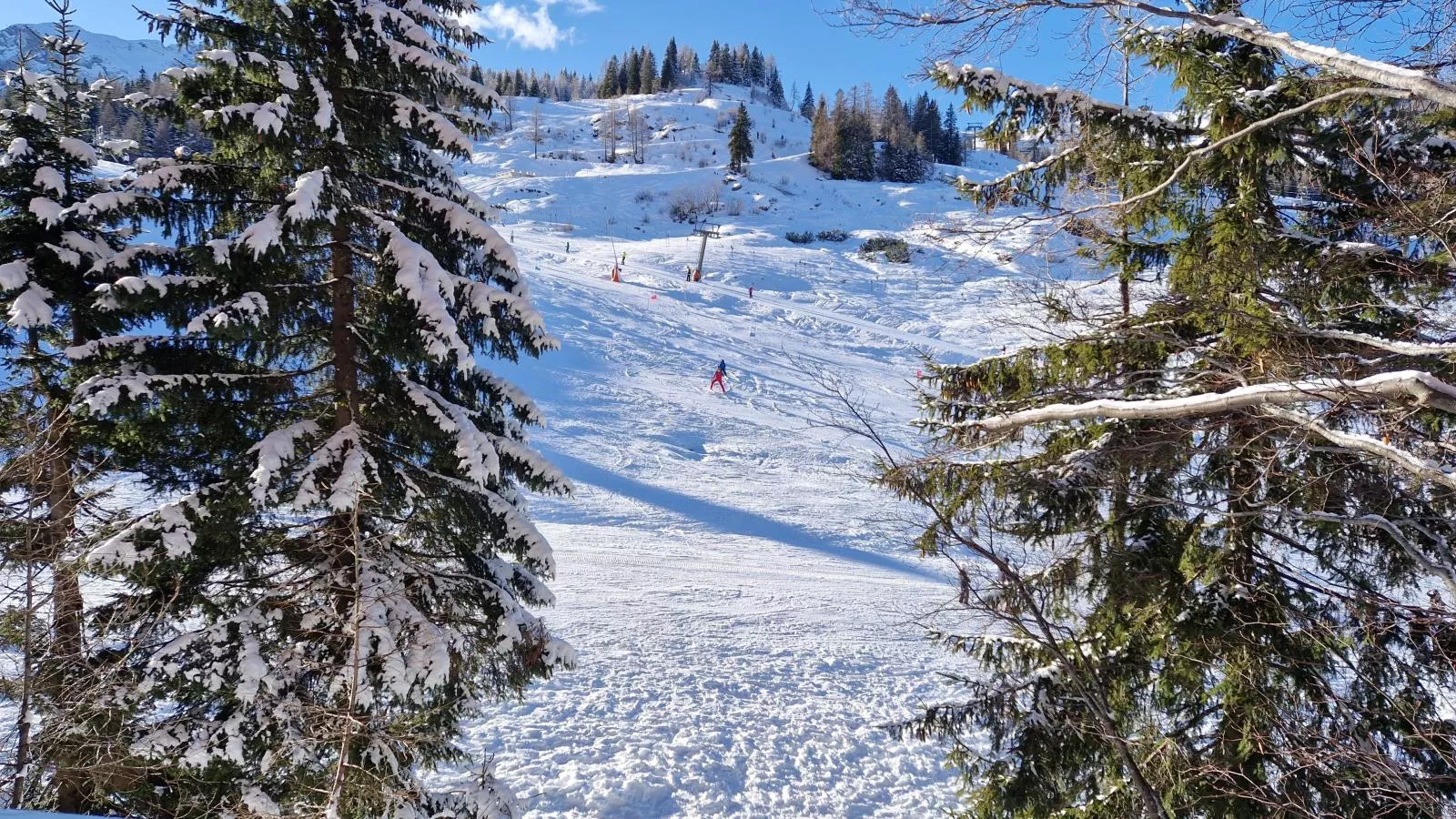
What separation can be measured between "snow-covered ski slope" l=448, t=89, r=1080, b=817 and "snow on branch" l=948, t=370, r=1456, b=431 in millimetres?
1394

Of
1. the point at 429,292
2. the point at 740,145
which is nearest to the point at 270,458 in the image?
the point at 429,292

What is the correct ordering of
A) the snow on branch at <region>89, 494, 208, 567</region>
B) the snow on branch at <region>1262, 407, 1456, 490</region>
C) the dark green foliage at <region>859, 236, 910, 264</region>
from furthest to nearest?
the dark green foliage at <region>859, 236, 910, 264</region>, the snow on branch at <region>89, 494, 208, 567</region>, the snow on branch at <region>1262, 407, 1456, 490</region>

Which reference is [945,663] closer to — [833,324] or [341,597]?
[341,597]

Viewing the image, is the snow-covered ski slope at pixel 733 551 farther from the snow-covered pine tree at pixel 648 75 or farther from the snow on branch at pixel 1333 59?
the snow-covered pine tree at pixel 648 75

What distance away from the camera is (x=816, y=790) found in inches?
393

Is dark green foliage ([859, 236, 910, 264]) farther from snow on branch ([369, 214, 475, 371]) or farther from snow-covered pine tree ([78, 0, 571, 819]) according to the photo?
snow on branch ([369, 214, 475, 371])

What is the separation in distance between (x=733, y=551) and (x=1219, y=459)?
39.7 ft

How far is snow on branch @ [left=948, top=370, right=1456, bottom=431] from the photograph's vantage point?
293cm

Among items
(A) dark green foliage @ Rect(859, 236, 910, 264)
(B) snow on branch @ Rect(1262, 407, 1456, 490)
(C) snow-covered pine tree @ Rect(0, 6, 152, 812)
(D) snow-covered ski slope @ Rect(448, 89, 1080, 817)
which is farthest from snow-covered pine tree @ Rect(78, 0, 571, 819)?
(A) dark green foliage @ Rect(859, 236, 910, 264)

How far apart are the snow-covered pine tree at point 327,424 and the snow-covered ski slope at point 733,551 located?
300 cm

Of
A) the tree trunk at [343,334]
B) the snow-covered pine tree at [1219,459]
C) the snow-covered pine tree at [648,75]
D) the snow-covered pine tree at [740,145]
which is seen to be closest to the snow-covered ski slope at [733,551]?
the snow-covered pine tree at [1219,459]

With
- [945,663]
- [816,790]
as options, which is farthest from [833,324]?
[816,790]

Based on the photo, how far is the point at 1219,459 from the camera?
5.25m

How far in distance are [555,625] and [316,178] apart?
32.3 ft
